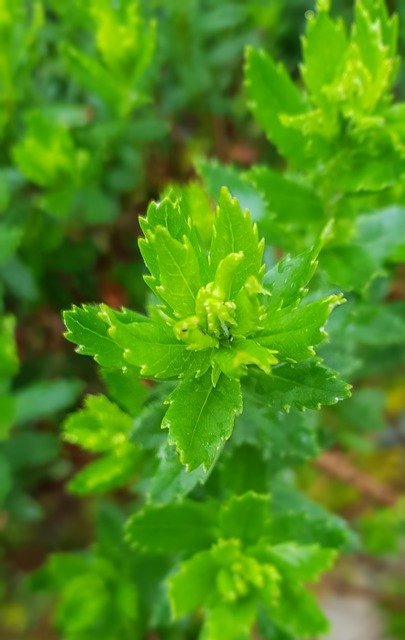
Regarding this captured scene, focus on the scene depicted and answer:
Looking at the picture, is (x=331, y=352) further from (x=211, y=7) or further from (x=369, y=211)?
(x=211, y=7)

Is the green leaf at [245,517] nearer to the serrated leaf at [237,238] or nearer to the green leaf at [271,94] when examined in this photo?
the serrated leaf at [237,238]

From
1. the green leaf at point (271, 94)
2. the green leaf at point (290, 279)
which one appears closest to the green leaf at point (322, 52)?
the green leaf at point (271, 94)

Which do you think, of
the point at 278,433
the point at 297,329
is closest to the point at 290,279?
the point at 297,329

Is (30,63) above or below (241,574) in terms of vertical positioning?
above

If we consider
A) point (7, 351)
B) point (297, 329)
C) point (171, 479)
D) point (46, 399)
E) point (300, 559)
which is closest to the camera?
point (297, 329)

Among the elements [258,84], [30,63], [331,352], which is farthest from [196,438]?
[30,63]

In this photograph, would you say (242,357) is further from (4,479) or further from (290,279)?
(4,479)
